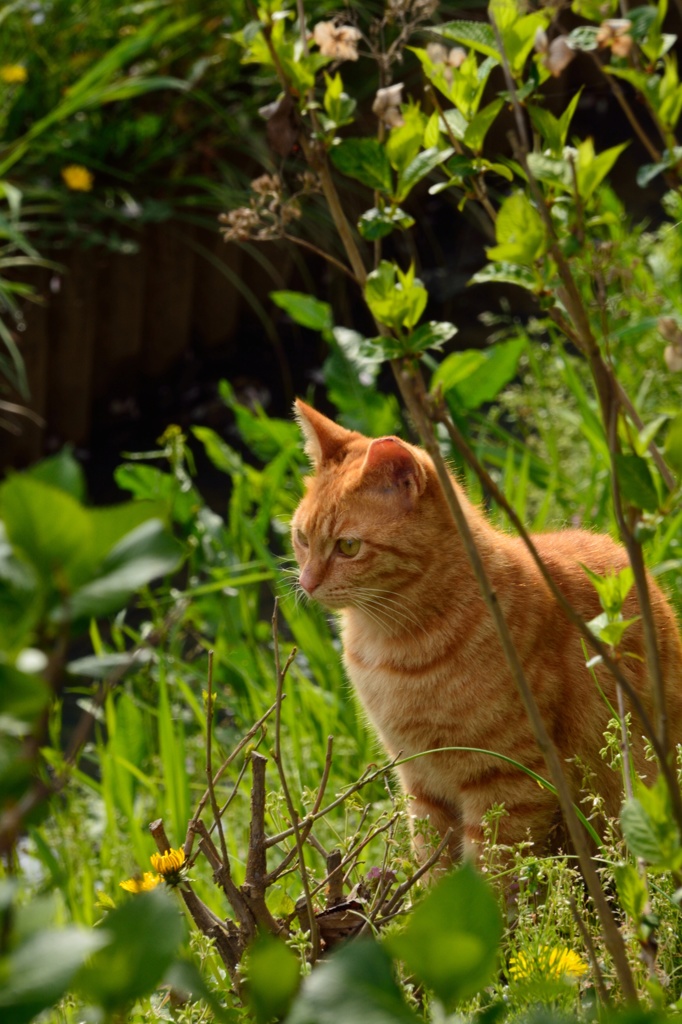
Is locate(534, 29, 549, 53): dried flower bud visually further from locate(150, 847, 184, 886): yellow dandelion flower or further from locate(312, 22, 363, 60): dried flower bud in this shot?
locate(150, 847, 184, 886): yellow dandelion flower

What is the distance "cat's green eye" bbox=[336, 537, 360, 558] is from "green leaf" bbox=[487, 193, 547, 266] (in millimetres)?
925

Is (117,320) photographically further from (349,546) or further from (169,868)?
(169,868)

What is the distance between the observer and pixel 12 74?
333cm

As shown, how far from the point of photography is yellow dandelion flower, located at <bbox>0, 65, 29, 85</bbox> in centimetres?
333

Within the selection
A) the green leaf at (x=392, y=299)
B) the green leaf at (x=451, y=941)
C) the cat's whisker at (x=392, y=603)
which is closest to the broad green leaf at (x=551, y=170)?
the green leaf at (x=392, y=299)

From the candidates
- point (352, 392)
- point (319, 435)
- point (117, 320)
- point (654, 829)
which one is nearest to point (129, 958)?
point (654, 829)

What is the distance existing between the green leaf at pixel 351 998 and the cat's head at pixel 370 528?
1.18 metres

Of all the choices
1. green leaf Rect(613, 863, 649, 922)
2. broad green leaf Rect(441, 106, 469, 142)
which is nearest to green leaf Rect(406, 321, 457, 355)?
Answer: broad green leaf Rect(441, 106, 469, 142)

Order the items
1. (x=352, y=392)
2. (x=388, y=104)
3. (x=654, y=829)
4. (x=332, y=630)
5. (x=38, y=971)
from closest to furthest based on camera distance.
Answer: (x=38, y=971), (x=654, y=829), (x=388, y=104), (x=352, y=392), (x=332, y=630)

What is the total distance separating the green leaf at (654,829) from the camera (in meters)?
0.65

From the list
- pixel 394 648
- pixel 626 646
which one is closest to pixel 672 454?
pixel 626 646

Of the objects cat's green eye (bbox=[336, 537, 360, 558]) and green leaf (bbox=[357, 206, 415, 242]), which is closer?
green leaf (bbox=[357, 206, 415, 242])

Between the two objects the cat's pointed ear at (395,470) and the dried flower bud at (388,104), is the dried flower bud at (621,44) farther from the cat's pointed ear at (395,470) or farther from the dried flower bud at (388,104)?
the cat's pointed ear at (395,470)

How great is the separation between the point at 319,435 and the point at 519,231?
3.37ft
